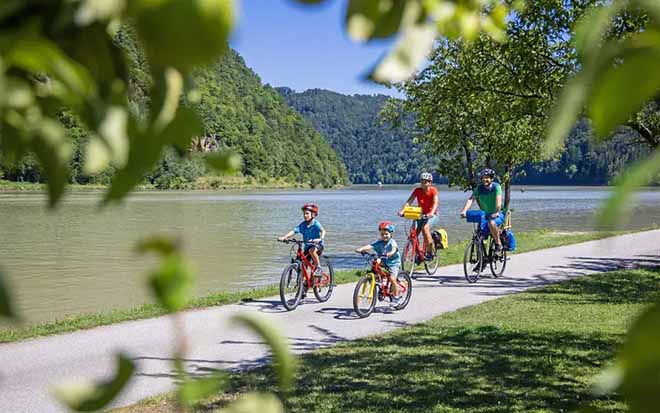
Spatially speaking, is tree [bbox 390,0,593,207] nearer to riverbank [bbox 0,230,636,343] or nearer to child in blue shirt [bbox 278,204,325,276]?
riverbank [bbox 0,230,636,343]

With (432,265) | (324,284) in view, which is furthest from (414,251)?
(324,284)

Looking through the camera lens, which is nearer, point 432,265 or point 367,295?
point 367,295

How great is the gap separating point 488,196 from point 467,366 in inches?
231

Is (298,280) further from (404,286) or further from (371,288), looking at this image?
(404,286)

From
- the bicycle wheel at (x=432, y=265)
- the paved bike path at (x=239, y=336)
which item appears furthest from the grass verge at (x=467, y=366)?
the bicycle wheel at (x=432, y=265)

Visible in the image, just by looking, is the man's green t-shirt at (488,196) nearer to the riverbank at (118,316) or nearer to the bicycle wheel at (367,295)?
the riverbank at (118,316)

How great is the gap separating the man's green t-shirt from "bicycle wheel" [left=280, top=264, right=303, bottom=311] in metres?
3.75

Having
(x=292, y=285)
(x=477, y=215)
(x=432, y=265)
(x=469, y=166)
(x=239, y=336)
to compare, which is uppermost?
(x=469, y=166)

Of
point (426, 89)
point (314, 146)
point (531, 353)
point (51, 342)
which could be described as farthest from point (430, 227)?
point (314, 146)

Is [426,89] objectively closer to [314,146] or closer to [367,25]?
[367,25]

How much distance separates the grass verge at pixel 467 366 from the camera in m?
5.97

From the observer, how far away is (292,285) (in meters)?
11.3

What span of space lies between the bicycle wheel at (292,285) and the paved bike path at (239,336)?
0.14 m

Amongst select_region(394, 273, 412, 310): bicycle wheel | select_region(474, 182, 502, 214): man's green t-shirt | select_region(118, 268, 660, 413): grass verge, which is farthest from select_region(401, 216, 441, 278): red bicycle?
select_region(118, 268, 660, 413): grass verge
